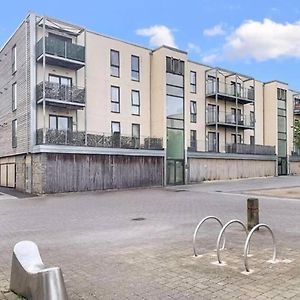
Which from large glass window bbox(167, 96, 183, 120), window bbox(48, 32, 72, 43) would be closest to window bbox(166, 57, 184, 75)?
large glass window bbox(167, 96, 183, 120)

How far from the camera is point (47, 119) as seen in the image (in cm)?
2531

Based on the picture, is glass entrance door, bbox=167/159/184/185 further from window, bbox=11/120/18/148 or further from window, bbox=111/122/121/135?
window, bbox=11/120/18/148

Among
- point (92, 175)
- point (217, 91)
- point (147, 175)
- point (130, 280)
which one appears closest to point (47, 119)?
point (92, 175)

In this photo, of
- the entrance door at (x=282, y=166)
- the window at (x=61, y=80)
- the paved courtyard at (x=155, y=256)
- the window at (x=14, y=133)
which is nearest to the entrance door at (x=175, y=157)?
the window at (x=61, y=80)

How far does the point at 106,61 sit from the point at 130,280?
25.2 metres

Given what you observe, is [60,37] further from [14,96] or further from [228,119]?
[228,119]

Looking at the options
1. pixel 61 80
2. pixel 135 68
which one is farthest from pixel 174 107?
pixel 61 80

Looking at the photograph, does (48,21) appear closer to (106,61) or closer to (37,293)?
(106,61)

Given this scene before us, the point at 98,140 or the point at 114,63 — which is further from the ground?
the point at 114,63

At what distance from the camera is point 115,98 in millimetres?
29266

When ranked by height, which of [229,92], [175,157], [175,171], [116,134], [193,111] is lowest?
[175,171]

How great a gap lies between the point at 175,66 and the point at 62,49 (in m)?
10.1

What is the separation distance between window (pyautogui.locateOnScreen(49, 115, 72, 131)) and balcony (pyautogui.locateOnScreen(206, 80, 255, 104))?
14.9 meters

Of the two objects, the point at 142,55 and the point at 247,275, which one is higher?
the point at 142,55
